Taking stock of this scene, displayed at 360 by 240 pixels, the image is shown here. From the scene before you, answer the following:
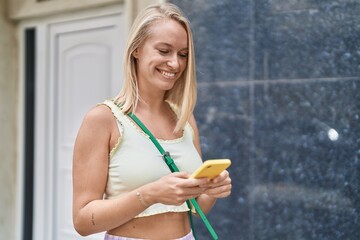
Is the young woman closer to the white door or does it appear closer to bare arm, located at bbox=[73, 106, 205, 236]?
bare arm, located at bbox=[73, 106, 205, 236]

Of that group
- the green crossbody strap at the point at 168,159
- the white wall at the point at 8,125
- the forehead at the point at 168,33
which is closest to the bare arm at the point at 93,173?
the green crossbody strap at the point at 168,159

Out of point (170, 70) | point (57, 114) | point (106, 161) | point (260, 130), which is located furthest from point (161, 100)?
point (57, 114)

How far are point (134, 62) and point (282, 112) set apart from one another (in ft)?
5.63

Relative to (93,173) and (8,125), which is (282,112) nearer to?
(93,173)

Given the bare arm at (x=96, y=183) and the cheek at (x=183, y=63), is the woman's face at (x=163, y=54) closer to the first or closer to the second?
the cheek at (x=183, y=63)

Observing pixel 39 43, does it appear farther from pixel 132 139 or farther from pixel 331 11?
pixel 132 139

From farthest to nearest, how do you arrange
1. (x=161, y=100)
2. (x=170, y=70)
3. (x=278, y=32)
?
1. (x=278, y=32)
2. (x=161, y=100)
3. (x=170, y=70)

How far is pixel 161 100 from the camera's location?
2088 mm

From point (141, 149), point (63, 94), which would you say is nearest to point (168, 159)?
point (141, 149)

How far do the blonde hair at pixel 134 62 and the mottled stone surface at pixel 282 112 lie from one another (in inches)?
60.1

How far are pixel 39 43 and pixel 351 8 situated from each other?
118 inches

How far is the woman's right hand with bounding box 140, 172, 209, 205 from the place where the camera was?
1646mm

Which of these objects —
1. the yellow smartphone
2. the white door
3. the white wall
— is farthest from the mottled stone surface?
the white wall

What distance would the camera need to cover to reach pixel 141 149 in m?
1.87
